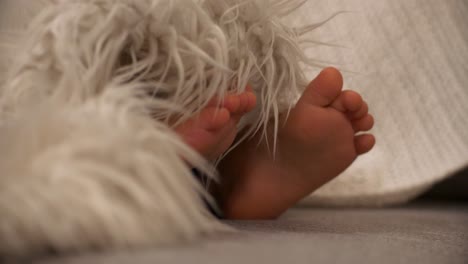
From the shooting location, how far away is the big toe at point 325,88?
0.55m

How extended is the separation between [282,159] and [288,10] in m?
0.16

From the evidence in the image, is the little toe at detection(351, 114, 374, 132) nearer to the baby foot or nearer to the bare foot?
the bare foot

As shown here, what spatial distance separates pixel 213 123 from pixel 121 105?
3.9 inches

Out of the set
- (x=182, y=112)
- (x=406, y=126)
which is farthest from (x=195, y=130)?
(x=406, y=126)

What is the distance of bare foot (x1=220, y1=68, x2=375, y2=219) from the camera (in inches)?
22.0

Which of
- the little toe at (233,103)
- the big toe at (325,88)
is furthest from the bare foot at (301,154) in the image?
the little toe at (233,103)

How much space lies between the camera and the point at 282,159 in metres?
0.58

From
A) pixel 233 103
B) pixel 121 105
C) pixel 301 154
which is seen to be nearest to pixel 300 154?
pixel 301 154

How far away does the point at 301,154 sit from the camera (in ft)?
1.89

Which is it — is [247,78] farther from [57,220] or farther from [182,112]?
[57,220]

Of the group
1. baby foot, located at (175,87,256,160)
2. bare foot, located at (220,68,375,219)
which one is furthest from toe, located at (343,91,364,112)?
baby foot, located at (175,87,256,160)

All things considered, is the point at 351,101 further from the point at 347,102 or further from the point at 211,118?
the point at 211,118

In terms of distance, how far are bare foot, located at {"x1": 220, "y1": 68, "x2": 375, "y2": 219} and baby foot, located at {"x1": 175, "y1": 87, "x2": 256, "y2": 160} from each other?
0.09m

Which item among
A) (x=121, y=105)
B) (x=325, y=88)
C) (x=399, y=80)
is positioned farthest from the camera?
(x=399, y=80)
